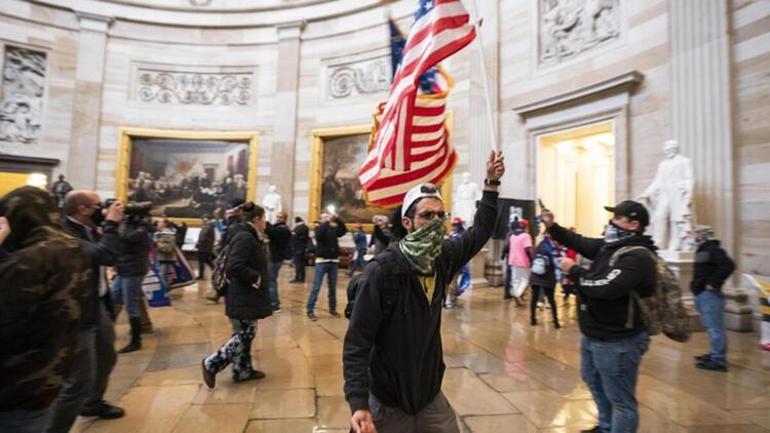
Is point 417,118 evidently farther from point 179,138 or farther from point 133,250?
point 179,138

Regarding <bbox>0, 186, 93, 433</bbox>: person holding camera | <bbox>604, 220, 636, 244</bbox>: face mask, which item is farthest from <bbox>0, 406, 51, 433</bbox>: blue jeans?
<bbox>604, 220, 636, 244</bbox>: face mask

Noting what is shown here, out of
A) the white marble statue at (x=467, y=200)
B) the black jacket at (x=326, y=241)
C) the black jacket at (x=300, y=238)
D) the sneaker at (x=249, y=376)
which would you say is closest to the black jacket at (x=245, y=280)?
the sneaker at (x=249, y=376)

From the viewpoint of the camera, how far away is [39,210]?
5.82ft

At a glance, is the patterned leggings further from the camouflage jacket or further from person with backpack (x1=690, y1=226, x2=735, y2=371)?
person with backpack (x1=690, y1=226, x2=735, y2=371)

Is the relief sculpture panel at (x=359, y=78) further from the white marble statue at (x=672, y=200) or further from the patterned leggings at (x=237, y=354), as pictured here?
the patterned leggings at (x=237, y=354)

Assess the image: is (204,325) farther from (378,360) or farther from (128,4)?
(128,4)

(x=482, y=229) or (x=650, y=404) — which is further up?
(x=482, y=229)

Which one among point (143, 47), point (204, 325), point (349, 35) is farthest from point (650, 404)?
point (143, 47)

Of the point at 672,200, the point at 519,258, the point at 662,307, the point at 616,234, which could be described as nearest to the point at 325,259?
the point at 519,258

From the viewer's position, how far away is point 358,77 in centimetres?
1622

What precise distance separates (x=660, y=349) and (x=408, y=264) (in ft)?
16.3

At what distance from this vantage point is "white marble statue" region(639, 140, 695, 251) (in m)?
7.15

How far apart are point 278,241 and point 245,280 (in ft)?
14.7

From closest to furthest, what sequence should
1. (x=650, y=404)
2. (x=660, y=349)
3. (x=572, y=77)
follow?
1. (x=650, y=404)
2. (x=660, y=349)
3. (x=572, y=77)
